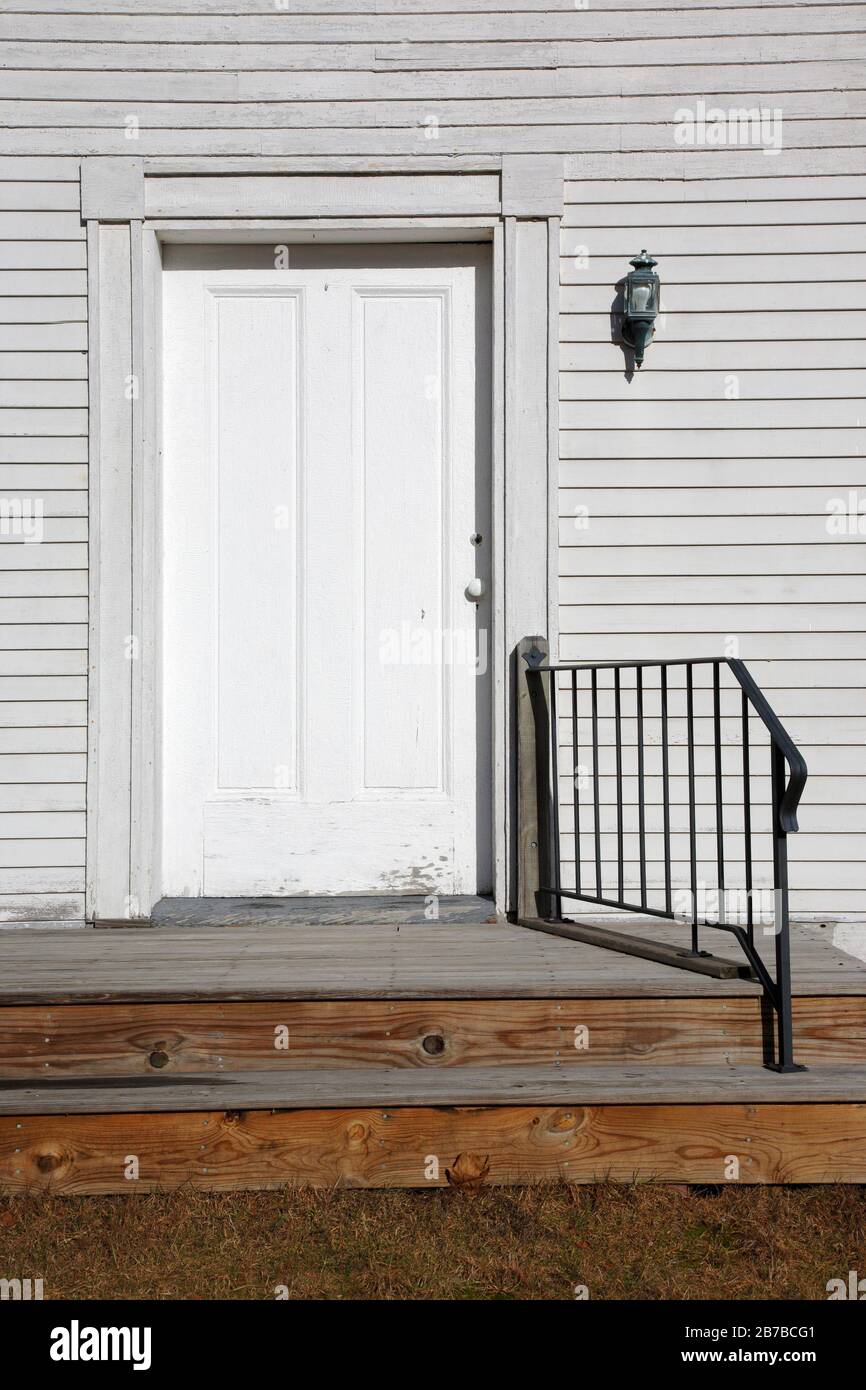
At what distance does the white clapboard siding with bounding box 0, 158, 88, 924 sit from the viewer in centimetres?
377

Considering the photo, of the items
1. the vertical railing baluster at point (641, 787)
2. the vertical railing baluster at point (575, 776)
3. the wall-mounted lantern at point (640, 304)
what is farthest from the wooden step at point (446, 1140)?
the wall-mounted lantern at point (640, 304)

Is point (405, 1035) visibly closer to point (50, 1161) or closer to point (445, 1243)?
point (445, 1243)

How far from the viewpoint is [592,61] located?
149 inches

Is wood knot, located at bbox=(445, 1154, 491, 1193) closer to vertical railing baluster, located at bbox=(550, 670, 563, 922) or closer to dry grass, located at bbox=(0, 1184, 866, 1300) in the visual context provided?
dry grass, located at bbox=(0, 1184, 866, 1300)

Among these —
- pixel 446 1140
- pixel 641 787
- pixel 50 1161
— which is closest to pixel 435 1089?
pixel 446 1140

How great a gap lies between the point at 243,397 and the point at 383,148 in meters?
0.91

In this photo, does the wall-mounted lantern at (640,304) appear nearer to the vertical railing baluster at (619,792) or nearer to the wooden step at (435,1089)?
the vertical railing baluster at (619,792)

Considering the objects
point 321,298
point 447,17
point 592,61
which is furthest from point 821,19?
point 321,298

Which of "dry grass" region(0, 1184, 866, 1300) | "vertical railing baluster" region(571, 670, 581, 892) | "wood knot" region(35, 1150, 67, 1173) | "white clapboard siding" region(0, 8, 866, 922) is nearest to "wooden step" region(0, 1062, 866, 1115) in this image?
"wood knot" region(35, 1150, 67, 1173)

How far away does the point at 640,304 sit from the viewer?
3.70 metres

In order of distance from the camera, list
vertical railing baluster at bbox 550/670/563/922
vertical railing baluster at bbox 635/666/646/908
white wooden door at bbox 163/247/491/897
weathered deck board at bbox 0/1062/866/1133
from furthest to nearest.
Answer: white wooden door at bbox 163/247/491/897 < vertical railing baluster at bbox 550/670/563/922 < vertical railing baluster at bbox 635/666/646/908 < weathered deck board at bbox 0/1062/866/1133

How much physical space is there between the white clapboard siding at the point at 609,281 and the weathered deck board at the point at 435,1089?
1.15 metres

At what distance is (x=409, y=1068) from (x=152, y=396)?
2.27 m

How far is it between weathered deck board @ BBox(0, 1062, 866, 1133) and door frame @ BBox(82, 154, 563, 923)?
104 centimetres
